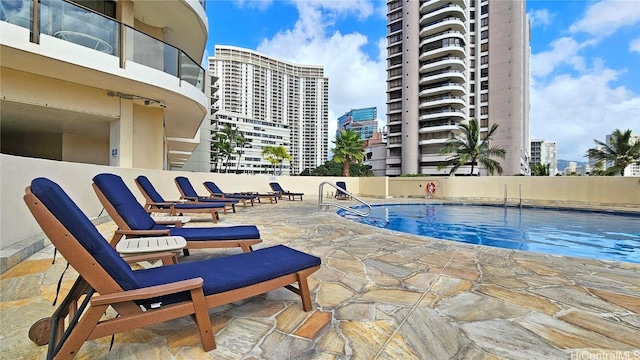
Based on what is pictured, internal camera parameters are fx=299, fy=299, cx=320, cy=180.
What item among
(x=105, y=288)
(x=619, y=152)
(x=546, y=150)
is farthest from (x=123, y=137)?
(x=546, y=150)

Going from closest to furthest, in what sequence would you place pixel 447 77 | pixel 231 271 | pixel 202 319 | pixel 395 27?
pixel 202 319 < pixel 231 271 < pixel 447 77 < pixel 395 27

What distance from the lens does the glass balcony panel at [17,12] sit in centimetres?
605

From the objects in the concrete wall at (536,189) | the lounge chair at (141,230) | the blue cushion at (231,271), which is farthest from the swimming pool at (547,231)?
the lounge chair at (141,230)

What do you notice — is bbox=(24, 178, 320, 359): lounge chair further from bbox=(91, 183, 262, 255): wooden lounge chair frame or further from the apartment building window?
the apartment building window

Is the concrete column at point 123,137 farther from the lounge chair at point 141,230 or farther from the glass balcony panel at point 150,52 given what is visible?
the lounge chair at point 141,230

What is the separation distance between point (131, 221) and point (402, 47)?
49715 millimetres

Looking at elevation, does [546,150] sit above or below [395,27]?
below

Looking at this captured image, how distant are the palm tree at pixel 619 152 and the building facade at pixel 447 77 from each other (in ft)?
59.6

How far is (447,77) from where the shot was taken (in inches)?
1663

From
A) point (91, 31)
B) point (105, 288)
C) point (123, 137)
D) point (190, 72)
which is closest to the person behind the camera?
point (105, 288)

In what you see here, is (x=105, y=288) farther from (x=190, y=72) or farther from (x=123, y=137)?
(x=190, y=72)

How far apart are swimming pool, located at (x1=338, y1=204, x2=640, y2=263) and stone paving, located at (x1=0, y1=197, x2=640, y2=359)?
2512mm

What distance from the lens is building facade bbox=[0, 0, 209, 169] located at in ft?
21.5

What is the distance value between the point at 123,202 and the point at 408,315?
11.4 ft
